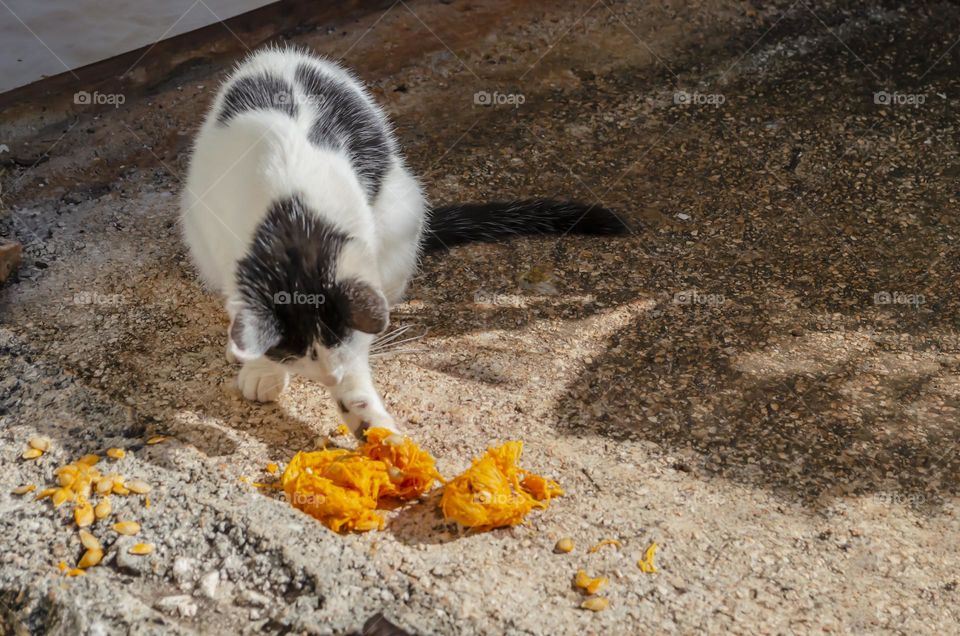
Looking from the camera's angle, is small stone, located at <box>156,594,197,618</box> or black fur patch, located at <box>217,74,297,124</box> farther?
black fur patch, located at <box>217,74,297,124</box>

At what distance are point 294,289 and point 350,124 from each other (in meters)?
1.24

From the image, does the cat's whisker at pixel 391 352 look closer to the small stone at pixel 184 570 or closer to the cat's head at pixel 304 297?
the cat's head at pixel 304 297

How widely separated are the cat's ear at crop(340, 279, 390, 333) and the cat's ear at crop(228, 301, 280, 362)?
256 mm

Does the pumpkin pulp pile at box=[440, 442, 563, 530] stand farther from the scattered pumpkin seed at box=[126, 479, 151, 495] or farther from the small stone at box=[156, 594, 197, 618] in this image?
the scattered pumpkin seed at box=[126, 479, 151, 495]

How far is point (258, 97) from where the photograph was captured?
3.91m

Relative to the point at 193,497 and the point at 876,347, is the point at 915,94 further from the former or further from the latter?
the point at 193,497

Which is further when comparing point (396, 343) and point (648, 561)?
point (396, 343)

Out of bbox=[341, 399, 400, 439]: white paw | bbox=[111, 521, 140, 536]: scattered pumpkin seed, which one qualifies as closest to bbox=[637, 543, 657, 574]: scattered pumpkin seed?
bbox=[341, 399, 400, 439]: white paw

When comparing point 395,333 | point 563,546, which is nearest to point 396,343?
point 395,333

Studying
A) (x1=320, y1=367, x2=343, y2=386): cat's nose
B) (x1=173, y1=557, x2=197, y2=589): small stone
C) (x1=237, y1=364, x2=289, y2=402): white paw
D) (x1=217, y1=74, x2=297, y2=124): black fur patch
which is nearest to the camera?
(x1=173, y1=557, x2=197, y2=589): small stone

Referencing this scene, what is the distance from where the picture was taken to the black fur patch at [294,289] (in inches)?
122

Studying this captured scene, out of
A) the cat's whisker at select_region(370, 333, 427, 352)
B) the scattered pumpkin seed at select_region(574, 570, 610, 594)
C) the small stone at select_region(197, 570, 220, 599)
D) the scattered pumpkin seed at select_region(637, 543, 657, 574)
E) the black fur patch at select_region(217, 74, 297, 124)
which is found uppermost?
the black fur patch at select_region(217, 74, 297, 124)

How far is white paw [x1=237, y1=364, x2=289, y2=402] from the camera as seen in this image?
373 cm

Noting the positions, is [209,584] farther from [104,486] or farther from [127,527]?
[104,486]
